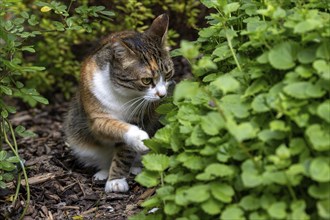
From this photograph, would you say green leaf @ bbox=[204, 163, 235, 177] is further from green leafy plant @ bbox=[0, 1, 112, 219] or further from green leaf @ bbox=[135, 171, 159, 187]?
green leafy plant @ bbox=[0, 1, 112, 219]

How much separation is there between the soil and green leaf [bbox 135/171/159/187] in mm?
739

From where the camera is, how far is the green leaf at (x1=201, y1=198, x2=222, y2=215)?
271 centimetres

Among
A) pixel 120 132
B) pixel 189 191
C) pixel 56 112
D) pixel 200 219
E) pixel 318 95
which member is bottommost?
pixel 56 112

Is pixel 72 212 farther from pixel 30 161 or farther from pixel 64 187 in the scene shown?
pixel 30 161

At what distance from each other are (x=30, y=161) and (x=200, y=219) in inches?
84.4

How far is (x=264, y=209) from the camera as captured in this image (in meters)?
2.66

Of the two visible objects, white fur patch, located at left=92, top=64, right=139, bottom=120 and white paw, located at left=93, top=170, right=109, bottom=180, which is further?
white paw, located at left=93, top=170, right=109, bottom=180

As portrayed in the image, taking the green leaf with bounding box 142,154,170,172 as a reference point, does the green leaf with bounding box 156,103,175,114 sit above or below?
below

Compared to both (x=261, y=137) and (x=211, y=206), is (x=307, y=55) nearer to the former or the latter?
(x=261, y=137)

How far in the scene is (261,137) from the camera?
2695 mm

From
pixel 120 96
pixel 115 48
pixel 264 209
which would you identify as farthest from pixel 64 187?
pixel 264 209

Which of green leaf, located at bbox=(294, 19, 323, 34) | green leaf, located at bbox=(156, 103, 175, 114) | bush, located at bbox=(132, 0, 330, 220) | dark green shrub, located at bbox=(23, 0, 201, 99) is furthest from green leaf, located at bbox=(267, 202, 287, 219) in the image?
dark green shrub, located at bbox=(23, 0, 201, 99)

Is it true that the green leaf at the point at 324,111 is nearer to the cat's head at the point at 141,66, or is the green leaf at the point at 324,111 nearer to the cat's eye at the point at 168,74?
the cat's head at the point at 141,66

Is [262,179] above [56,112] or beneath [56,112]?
above
